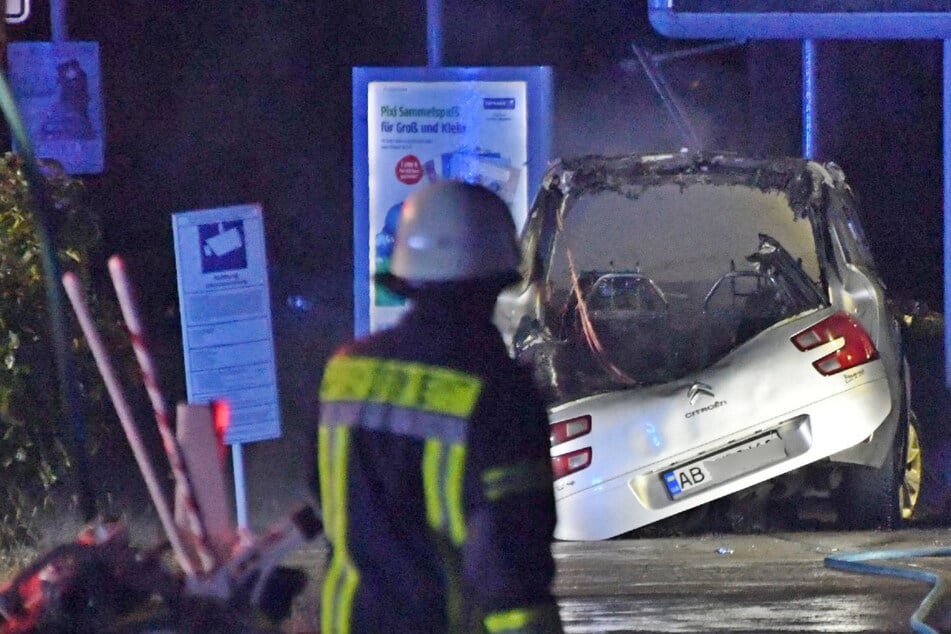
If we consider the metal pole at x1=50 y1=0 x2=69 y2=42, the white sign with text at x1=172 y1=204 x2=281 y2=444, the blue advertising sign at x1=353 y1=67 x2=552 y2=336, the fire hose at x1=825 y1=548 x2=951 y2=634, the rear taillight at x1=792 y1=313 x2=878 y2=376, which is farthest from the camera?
the metal pole at x1=50 y1=0 x2=69 y2=42

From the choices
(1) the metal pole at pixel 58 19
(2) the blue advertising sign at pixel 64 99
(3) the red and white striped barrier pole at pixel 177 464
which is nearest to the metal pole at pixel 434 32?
(2) the blue advertising sign at pixel 64 99

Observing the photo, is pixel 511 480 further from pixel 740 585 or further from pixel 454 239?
pixel 740 585

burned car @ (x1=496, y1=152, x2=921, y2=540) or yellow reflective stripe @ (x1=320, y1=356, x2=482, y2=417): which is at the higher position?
yellow reflective stripe @ (x1=320, y1=356, x2=482, y2=417)

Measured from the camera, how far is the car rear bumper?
770cm

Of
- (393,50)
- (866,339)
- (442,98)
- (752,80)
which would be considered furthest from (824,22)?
(752,80)

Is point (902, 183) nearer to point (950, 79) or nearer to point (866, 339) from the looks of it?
point (950, 79)

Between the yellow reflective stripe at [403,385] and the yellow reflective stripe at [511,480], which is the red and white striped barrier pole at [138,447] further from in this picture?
the yellow reflective stripe at [511,480]

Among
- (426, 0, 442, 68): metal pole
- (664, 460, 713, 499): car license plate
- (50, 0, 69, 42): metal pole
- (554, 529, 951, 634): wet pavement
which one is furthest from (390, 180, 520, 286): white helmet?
(50, 0, 69, 42): metal pole

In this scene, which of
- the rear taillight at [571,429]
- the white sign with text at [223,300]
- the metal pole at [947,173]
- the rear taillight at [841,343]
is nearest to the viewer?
the rear taillight at [841,343]

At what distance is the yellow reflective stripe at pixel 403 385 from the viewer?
2.93 meters

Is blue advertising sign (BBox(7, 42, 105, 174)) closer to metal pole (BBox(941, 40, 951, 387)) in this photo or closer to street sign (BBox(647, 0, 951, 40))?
street sign (BBox(647, 0, 951, 40))

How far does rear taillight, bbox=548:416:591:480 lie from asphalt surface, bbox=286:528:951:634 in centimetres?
47

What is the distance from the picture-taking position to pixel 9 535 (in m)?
7.92

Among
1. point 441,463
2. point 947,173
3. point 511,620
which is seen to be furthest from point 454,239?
point 947,173
